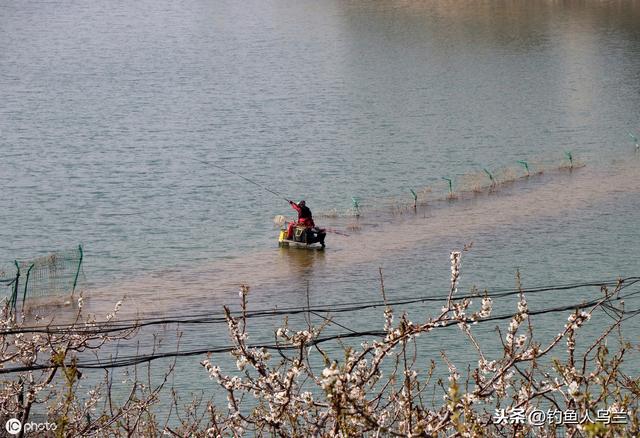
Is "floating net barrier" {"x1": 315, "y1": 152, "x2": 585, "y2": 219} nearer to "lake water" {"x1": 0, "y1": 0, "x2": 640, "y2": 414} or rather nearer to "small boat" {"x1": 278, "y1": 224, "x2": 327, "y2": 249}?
"lake water" {"x1": 0, "y1": 0, "x2": 640, "y2": 414}

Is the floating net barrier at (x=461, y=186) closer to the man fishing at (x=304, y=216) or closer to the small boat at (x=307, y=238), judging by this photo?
the man fishing at (x=304, y=216)

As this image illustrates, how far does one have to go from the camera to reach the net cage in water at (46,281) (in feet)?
84.4

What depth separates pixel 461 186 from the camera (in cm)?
4041

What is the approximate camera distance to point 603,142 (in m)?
48.0

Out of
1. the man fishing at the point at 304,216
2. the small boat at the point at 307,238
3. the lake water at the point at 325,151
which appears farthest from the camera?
the man fishing at the point at 304,216

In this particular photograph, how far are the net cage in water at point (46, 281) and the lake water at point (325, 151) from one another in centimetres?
88

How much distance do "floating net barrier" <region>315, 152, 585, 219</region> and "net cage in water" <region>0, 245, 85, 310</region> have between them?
10.7 metres

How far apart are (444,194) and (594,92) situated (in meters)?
22.8

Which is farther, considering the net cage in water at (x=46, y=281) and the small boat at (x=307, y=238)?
the small boat at (x=307, y=238)

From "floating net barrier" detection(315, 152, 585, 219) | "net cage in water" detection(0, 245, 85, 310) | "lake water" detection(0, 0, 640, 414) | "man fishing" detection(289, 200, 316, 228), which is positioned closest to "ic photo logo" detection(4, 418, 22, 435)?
"lake water" detection(0, 0, 640, 414)

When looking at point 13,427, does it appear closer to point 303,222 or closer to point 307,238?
point 307,238

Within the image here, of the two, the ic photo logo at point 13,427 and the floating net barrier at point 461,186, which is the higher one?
the floating net barrier at point 461,186

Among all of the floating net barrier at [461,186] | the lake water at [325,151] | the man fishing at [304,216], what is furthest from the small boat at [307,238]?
the floating net barrier at [461,186]

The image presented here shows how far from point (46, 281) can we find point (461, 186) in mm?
18461
